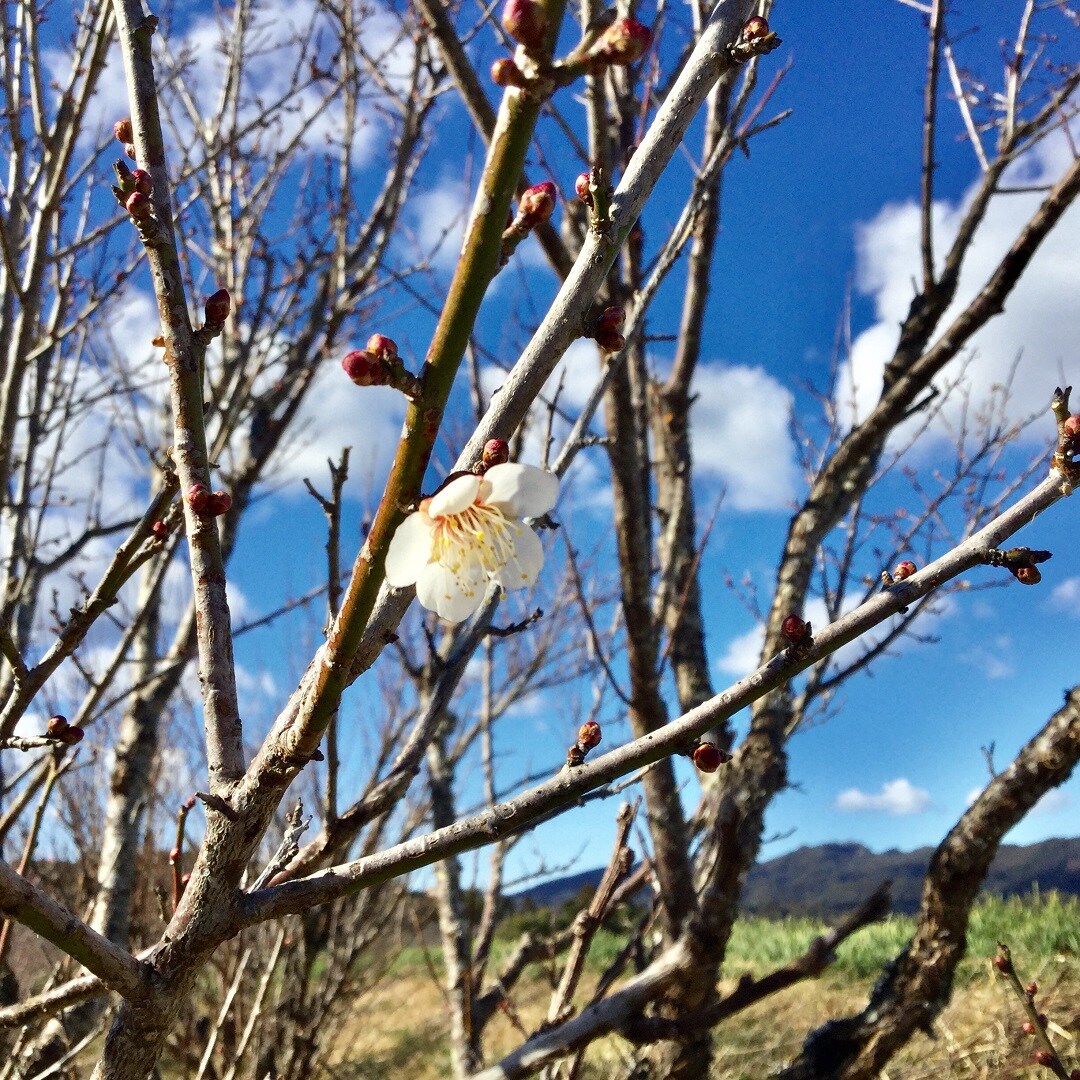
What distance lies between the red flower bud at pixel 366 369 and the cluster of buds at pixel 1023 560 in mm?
597

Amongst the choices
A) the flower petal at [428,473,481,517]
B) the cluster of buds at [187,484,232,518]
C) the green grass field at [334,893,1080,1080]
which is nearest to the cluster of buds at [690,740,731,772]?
the flower petal at [428,473,481,517]

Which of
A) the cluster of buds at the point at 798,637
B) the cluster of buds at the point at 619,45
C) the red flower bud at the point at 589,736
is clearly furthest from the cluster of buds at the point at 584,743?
the cluster of buds at the point at 619,45

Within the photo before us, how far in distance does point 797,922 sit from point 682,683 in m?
7.70

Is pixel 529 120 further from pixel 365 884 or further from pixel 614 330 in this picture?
pixel 365 884

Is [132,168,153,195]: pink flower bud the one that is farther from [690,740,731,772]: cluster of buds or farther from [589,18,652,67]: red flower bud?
[690,740,731,772]: cluster of buds

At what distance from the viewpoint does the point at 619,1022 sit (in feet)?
4.46

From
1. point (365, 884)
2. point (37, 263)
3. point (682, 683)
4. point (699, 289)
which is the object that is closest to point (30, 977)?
point (682, 683)

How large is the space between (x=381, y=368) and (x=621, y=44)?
27 cm

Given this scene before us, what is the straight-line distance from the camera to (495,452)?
84 cm

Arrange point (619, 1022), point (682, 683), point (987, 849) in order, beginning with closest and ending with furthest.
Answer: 1. point (619, 1022)
2. point (987, 849)
3. point (682, 683)

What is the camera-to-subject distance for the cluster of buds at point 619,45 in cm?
60

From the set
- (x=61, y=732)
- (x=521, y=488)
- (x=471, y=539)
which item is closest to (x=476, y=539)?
(x=471, y=539)

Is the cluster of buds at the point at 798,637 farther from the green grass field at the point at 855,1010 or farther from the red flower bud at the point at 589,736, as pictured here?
the green grass field at the point at 855,1010

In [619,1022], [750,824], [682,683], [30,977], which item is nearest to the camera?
[619,1022]
